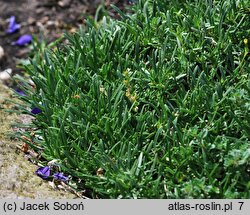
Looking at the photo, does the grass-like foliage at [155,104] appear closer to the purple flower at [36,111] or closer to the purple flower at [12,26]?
the purple flower at [36,111]

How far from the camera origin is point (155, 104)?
11.1 ft

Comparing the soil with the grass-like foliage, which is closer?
the grass-like foliage

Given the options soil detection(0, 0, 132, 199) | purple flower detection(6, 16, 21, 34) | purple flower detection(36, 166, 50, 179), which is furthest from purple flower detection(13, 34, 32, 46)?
purple flower detection(36, 166, 50, 179)

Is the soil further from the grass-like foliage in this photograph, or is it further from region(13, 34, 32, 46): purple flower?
the grass-like foliage

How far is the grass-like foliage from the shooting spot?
9.92 feet

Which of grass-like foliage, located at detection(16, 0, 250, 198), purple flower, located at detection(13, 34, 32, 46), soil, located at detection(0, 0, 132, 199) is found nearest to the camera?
grass-like foliage, located at detection(16, 0, 250, 198)

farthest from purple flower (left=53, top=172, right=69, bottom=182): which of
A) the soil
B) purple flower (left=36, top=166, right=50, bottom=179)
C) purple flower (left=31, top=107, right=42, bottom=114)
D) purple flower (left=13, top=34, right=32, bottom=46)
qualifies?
purple flower (left=13, top=34, right=32, bottom=46)

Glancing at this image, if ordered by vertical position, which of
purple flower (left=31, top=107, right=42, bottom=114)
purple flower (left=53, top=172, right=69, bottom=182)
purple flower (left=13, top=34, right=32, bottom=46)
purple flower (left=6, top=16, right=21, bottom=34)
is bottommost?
purple flower (left=53, top=172, right=69, bottom=182)

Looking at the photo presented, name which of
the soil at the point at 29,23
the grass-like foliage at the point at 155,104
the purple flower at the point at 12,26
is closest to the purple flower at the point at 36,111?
the grass-like foliage at the point at 155,104

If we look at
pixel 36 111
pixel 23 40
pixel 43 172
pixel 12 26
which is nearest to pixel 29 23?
pixel 12 26

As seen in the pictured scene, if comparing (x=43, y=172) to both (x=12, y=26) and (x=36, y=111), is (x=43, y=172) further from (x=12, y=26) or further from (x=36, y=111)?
(x=12, y=26)

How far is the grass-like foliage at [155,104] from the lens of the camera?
119 inches

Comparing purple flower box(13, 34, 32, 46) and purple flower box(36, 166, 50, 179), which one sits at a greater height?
purple flower box(13, 34, 32, 46)

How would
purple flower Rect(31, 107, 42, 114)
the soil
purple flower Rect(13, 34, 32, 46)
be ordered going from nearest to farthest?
purple flower Rect(31, 107, 42, 114) < the soil < purple flower Rect(13, 34, 32, 46)
